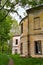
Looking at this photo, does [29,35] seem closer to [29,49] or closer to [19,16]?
[29,49]

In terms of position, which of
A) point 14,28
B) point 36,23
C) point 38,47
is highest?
point 14,28

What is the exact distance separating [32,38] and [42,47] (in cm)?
211

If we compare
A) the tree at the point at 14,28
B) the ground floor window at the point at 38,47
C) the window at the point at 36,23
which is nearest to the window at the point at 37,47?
the ground floor window at the point at 38,47

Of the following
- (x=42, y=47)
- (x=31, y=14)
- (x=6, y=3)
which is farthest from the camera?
(x=31, y=14)

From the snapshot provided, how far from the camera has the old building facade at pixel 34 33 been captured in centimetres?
2874

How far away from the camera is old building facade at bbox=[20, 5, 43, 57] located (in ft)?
94.3

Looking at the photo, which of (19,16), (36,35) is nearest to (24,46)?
(36,35)

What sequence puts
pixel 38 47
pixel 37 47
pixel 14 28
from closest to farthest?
1. pixel 38 47
2. pixel 37 47
3. pixel 14 28

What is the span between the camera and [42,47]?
2827cm

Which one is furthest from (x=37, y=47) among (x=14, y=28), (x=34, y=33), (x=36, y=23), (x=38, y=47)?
(x=14, y=28)

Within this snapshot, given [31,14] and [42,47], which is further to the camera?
[31,14]

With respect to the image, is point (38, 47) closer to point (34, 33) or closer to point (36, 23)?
point (34, 33)

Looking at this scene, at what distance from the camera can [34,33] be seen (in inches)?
1155

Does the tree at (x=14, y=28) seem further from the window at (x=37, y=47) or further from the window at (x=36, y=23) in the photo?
the window at (x=37, y=47)
